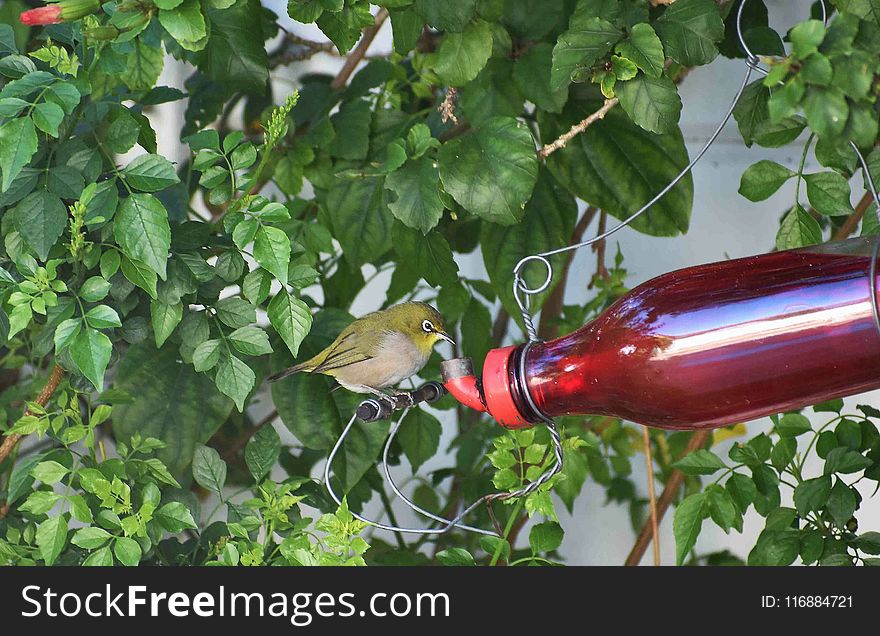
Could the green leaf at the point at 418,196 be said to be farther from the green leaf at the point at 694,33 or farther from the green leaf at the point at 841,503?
the green leaf at the point at 841,503

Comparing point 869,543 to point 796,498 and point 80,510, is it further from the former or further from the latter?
point 80,510

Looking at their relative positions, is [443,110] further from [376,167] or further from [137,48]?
[137,48]

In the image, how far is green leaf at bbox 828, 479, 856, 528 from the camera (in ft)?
2.03

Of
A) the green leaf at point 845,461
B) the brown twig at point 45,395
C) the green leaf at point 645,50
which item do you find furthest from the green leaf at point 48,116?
the green leaf at point 845,461

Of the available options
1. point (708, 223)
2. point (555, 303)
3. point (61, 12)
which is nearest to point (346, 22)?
point (61, 12)

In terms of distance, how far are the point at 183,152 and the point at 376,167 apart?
60cm

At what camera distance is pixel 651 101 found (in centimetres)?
56

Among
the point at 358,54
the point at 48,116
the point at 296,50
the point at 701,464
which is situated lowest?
the point at 701,464

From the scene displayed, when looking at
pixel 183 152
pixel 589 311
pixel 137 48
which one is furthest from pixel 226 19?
pixel 183 152

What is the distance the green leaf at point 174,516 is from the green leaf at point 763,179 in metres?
0.44

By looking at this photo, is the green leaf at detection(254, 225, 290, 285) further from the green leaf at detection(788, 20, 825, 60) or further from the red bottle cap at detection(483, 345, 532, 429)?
the green leaf at detection(788, 20, 825, 60)

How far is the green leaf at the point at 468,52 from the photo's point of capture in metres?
0.63

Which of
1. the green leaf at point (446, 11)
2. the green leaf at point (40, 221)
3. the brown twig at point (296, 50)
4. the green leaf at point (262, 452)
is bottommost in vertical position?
the green leaf at point (262, 452)

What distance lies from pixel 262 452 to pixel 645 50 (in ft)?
1.27
